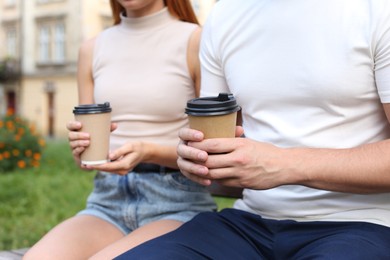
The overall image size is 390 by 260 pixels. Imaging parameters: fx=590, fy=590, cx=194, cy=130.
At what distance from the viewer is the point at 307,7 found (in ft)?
5.20

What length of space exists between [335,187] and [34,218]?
359 cm

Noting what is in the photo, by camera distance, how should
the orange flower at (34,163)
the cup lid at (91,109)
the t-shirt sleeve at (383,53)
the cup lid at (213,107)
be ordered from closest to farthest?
the cup lid at (213,107) → the t-shirt sleeve at (383,53) → the cup lid at (91,109) → the orange flower at (34,163)

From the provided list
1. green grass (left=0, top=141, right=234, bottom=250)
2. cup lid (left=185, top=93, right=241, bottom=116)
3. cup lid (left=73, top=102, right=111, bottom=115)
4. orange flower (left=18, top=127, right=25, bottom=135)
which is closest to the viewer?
cup lid (left=185, top=93, right=241, bottom=116)

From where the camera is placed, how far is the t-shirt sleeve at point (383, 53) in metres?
1.45

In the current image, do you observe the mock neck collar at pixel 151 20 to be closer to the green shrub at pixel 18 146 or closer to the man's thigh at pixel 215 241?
the man's thigh at pixel 215 241

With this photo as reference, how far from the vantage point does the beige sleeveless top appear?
6.95ft

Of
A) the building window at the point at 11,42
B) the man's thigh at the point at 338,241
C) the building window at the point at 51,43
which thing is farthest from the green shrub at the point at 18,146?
the building window at the point at 11,42

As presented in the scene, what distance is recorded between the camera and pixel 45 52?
23.5m

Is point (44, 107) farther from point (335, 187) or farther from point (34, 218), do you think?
point (335, 187)

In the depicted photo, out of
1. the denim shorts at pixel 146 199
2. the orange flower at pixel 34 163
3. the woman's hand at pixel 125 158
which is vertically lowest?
the orange flower at pixel 34 163

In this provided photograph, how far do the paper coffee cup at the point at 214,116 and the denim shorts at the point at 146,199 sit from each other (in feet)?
2.38

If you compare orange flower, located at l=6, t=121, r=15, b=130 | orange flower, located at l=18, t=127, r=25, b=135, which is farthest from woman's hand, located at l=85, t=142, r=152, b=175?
orange flower, located at l=6, t=121, r=15, b=130

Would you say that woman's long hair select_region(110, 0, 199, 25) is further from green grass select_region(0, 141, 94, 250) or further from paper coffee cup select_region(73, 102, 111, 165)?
green grass select_region(0, 141, 94, 250)

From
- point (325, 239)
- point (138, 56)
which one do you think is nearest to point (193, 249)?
point (325, 239)
